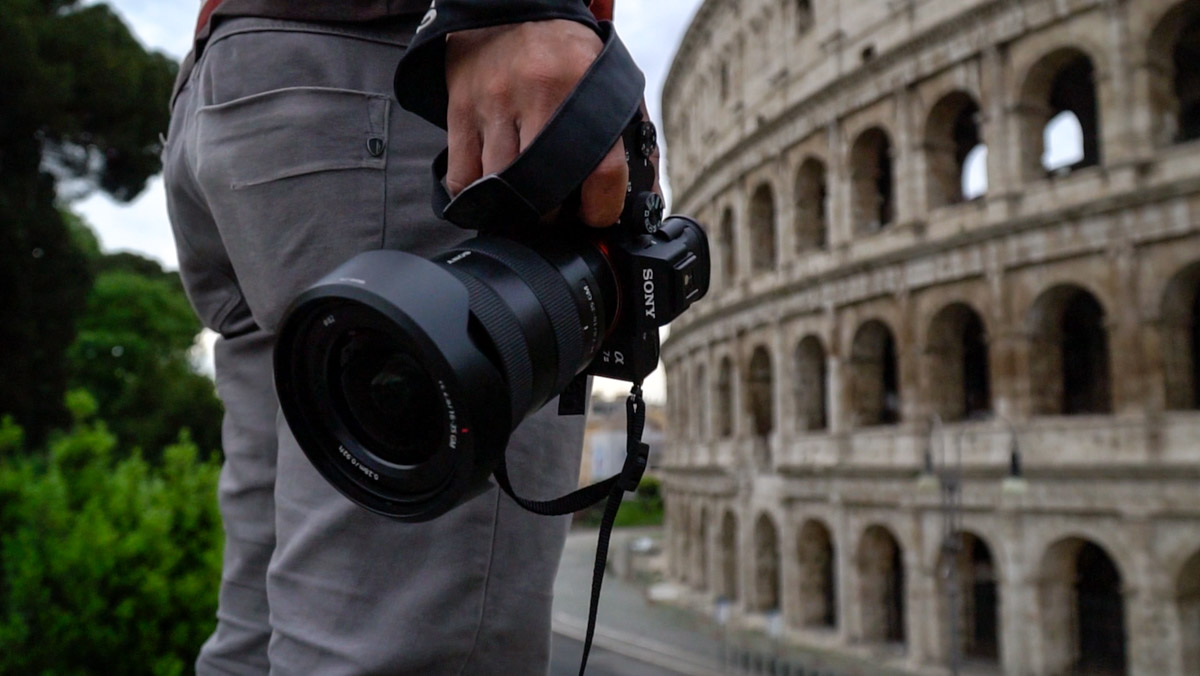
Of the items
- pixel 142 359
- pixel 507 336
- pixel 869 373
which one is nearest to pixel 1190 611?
pixel 869 373

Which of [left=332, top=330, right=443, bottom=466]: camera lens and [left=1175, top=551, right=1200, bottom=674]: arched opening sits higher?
[left=332, top=330, right=443, bottom=466]: camera lens

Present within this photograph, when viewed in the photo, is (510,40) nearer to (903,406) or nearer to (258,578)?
(258,578)

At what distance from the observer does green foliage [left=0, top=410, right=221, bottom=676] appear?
4.42 metres

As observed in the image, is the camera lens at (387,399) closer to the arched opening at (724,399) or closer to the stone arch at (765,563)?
the stone arch at (765,563)

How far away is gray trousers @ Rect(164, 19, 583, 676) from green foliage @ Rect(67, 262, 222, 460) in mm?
24959

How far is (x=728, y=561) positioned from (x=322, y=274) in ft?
88.0

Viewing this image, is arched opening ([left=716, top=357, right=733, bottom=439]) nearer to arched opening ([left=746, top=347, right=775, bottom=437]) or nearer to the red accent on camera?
arched opening ([left=746, top=347, right=775, bottom=437])

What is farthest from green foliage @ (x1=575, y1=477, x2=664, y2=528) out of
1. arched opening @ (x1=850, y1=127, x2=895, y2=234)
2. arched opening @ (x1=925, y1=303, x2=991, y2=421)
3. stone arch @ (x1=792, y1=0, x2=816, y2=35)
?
arched opening @ (x1=925, y1=303, x2=991, y2=421)

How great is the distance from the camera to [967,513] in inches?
746

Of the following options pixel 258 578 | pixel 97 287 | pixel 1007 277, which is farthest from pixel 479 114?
pixel 97 287

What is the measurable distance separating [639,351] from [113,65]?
63.2 feet

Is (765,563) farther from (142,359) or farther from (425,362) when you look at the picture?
(425,362)

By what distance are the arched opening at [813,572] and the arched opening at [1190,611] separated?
799 centimetres

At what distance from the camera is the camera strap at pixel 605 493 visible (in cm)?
116
